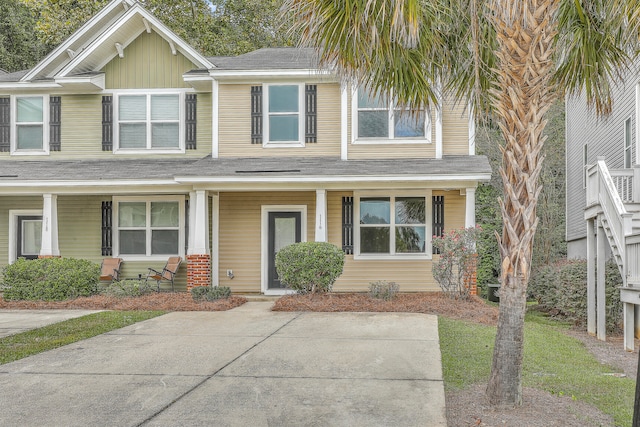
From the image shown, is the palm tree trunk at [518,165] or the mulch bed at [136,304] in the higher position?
the palm tree trunk at [518,165]

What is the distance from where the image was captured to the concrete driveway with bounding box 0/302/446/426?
537cm

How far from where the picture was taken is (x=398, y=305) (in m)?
12.0

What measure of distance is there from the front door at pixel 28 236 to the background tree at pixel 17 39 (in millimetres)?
13437

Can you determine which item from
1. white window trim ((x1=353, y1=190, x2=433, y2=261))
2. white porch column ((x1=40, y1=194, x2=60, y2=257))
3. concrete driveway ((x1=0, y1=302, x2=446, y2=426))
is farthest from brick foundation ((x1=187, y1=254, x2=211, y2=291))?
concrete driveway ((x1=0, y1=302, x2=446, y2=426))

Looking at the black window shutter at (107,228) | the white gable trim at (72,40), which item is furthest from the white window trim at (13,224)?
the white gable trim at (72,40)

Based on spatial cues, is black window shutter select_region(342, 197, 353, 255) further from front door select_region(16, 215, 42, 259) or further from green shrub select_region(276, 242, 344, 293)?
front door select_region(16, 215, 42, 259)

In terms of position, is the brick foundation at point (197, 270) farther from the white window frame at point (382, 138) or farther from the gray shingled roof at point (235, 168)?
the white window frame at point (382, 138)

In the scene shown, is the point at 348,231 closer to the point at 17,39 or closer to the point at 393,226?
the point at 393,226

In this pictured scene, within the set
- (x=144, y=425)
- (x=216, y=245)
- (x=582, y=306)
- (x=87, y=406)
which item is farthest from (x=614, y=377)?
(x=216, y=245)

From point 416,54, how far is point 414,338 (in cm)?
411

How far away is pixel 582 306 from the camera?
37.7ft

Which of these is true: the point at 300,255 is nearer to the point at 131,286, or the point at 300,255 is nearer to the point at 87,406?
the point at 131,286

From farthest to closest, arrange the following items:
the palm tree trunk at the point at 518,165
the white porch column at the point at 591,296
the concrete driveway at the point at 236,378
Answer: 1. the white porch column at the point at 591,296
2. the palm tree trunk at the point at 518,165
3. the concrete driveway at the point at 236,378

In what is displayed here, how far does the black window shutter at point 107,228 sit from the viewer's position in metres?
15.9
